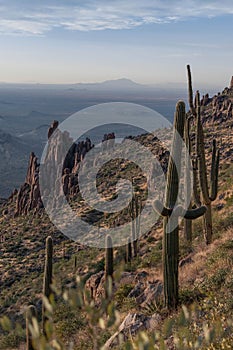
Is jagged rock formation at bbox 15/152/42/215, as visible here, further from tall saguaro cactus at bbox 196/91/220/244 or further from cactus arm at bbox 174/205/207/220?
cactus arm at bbox 174/205/207/220

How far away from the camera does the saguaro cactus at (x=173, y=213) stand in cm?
824

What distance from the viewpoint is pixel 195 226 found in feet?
61.5

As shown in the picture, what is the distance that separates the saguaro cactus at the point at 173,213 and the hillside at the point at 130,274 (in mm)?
379

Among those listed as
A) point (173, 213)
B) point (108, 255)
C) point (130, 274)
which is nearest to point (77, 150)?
point (130, 274)

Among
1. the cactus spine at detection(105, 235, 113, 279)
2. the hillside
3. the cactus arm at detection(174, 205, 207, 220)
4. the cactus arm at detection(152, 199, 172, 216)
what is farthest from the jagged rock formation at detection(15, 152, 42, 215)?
the cactus arm at detection(152, 199, 172, 216)

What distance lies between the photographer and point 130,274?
44.3ft

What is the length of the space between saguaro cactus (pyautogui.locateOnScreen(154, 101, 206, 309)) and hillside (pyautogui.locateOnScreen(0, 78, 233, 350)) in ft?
1.24

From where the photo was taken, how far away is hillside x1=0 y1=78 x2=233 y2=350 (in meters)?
4.04

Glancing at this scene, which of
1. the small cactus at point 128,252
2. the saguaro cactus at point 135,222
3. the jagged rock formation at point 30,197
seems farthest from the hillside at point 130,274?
the saguaro cactus at point 135,222

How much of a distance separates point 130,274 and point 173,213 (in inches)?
230

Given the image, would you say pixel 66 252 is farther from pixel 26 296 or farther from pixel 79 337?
pixel 79 337

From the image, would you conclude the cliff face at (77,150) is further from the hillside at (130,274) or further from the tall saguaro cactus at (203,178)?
the tall saguaro cactus at (203,178)

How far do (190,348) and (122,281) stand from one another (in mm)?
10007

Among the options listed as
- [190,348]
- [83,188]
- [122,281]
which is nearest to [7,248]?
[83,188]
